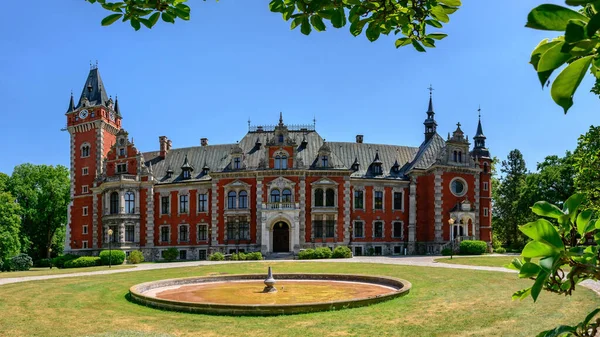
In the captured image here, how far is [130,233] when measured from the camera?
1929 inches

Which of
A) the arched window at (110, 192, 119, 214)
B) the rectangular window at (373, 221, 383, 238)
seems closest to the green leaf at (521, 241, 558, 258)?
the rectangular window at (373, 221, 383, 238)

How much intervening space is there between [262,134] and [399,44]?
157 feet

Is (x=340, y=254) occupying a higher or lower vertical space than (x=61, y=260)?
higher

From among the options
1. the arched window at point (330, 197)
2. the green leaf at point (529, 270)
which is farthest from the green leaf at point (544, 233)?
the arched window at point (330, 197)

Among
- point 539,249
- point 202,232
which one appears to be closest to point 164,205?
point 202,232

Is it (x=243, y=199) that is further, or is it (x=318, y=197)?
(x=243, y=199)

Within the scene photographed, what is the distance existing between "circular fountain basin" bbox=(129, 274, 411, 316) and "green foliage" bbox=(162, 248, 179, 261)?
22.3 meters

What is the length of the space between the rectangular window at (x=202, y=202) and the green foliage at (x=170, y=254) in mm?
4567

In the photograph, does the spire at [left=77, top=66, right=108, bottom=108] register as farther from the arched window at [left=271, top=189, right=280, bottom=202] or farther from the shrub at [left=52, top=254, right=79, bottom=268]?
the arched window at [left=271, top=189, right=280, bottom=202]

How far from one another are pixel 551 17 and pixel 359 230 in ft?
155

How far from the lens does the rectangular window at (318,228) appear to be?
46031 mm

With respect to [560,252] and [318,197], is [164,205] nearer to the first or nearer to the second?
[318,197]

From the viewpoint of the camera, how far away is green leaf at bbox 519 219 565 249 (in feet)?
4.74

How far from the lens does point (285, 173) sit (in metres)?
46.0
